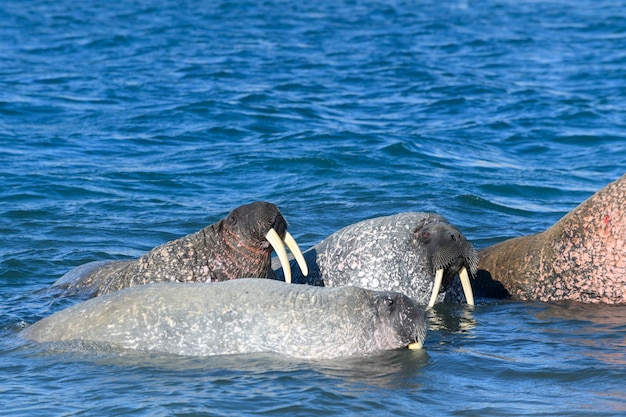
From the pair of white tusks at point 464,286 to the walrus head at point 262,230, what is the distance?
1125 mm

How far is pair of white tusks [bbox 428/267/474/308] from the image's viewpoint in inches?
354

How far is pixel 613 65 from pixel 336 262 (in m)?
16.2

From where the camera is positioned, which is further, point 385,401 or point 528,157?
point 528,157

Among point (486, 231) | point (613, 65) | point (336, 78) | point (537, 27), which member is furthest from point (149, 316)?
point (537, 27)

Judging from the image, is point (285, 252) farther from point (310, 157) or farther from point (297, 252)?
point (310, 157)

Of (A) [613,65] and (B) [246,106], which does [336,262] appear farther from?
(A) [613,65]

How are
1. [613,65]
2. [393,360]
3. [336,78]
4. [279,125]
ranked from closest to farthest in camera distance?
[393,360]
[279,125]
[336,78]
[613,65]

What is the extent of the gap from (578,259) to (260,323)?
3.28m

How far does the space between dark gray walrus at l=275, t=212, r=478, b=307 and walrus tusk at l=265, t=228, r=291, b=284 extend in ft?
2.64

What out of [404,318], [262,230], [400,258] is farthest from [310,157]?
[404,318]

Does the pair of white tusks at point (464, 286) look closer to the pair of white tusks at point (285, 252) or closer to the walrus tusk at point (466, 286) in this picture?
the walrus tusk at point (466, 286)

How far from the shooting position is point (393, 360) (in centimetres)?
748

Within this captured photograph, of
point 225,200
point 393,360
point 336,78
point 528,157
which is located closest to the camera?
point 393,360

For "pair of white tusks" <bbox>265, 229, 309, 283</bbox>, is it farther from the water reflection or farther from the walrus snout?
the water reflection
